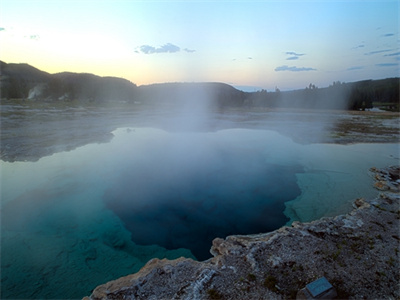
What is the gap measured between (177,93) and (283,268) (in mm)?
68171

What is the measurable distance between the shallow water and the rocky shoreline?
942mm

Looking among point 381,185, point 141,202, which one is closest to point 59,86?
point 141,202

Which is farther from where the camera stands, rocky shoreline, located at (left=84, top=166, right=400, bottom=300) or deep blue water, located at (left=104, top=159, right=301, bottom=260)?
deep blue water, located at (left=104, top=159, right=301, bottom=260)

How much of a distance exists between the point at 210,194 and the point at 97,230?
3814 millimetres

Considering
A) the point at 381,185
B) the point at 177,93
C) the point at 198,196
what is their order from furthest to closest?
the point at 177,93 < the point at 381,185 < the point at 198,196

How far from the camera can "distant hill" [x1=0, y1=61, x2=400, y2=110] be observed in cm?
4988

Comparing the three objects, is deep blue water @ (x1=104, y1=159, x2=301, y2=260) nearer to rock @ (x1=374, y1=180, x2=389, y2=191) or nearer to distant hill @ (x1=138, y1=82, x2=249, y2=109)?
rock @ (x1=374, y1=180, x2=389, y2=191)

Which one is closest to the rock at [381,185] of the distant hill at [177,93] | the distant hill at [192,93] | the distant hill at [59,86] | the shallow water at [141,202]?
the shallow water at [141,202]

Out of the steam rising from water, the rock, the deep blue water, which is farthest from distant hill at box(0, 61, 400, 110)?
the rock

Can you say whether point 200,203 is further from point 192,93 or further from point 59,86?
point 192,93

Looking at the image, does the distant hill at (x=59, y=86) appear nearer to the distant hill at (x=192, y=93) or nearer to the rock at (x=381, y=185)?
the distant hill at (x=192, y=93)

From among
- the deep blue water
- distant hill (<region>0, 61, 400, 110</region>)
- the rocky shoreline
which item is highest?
distant hill (<region>0, 61, 400, 110</region>)

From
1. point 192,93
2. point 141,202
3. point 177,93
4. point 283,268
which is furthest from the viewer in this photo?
point 192,93

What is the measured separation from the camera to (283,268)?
3941 mm
